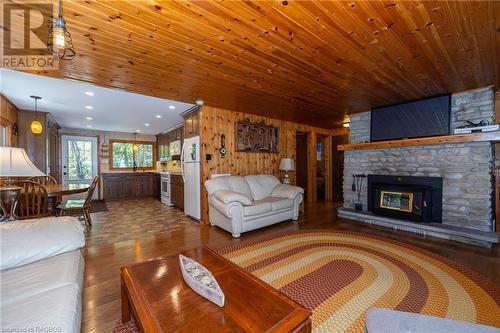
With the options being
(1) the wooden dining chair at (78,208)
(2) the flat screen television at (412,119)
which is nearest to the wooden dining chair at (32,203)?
(1) the wooden dining chair at (78,208)

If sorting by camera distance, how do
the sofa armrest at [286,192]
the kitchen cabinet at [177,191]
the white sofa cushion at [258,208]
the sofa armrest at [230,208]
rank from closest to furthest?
1. the sofa armrest at [230,208]
2. the white sofa cushion at [258,208]
3. the sofa armrest at [286,192]
4. the kitchen cabinet at [177,191]

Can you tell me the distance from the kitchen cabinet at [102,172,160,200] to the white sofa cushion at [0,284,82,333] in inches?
251

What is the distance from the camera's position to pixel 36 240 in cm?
149

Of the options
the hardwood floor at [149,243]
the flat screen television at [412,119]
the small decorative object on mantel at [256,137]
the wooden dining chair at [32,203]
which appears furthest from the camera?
the small decorative object on mantel at [256,137]

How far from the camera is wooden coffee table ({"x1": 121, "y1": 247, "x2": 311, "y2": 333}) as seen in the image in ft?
3.06

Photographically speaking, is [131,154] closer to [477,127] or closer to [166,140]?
[166,140]

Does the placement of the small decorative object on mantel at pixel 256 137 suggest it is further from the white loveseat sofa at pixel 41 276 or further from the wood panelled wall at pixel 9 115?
the wood panelled wall at pixel 9 115

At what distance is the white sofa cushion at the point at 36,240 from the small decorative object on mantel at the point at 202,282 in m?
1.01

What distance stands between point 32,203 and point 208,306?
3237 mm

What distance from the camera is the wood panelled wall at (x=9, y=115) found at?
3.64 metres

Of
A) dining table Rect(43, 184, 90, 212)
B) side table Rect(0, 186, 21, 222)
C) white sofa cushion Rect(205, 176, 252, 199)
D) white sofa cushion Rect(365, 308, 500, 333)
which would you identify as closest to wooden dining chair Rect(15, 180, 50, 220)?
dining table Rect(43, 184, 90, 212)

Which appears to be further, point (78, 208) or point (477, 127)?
point (78, 208)

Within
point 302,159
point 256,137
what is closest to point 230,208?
point 256,137

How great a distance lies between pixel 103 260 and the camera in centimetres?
248
